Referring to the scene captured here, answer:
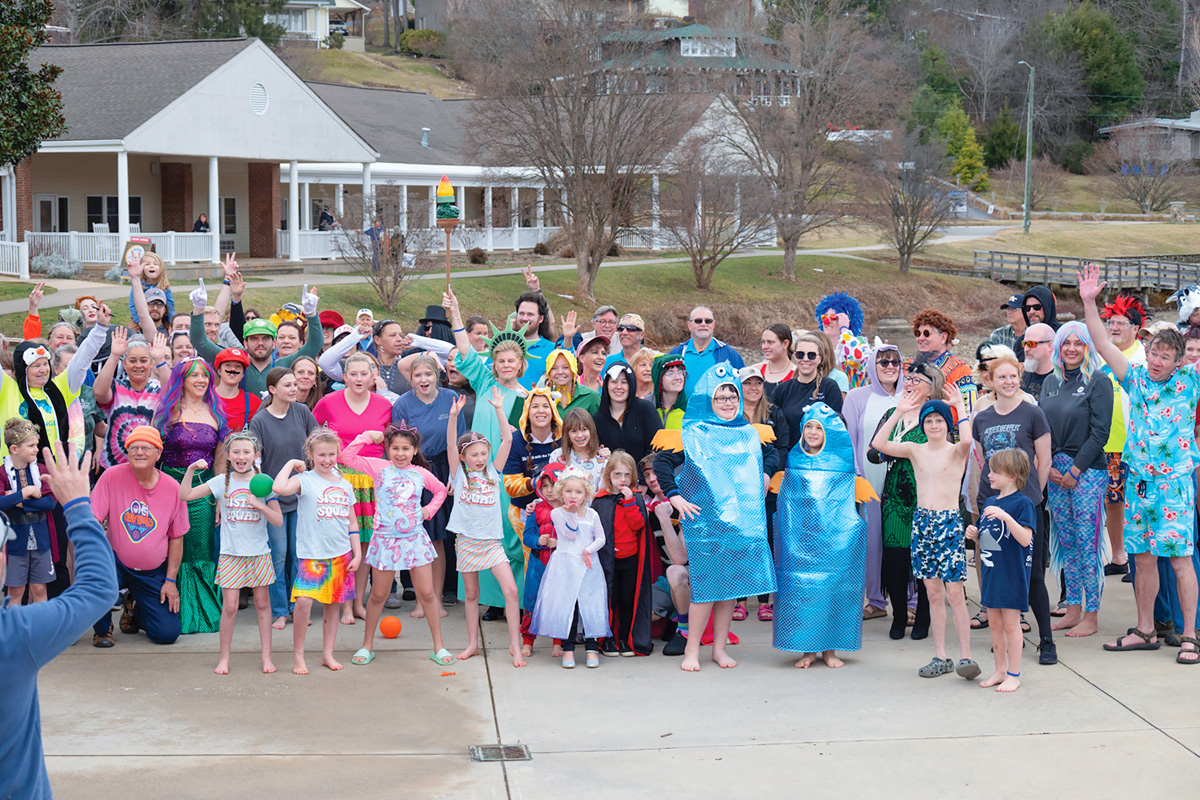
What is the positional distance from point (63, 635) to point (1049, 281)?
144 ft

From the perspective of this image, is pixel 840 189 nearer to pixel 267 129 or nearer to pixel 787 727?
pixel 267 129

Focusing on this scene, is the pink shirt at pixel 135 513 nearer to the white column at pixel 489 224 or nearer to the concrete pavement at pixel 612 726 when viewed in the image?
the concrete pavement at pixel 612 726

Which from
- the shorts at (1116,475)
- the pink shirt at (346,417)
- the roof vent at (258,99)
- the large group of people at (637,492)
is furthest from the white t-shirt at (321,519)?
the roof vent at (258,99)

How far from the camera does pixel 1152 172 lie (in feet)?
205

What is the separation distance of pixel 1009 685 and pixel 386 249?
71.8 feet

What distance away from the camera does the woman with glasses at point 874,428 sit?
755 centimetres

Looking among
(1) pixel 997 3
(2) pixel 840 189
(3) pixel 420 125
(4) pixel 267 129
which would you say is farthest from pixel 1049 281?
(1) pixel 997 3

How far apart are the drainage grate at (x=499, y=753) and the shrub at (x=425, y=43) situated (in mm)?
83898

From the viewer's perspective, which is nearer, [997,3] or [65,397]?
[65,397]

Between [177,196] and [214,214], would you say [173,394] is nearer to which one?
[214,214]

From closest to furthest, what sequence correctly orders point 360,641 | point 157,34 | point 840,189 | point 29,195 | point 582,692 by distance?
1. point 582,692
2. point 360,641
3. point 29,195
4. point 840,189
5. point 157,34

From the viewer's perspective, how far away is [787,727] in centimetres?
583

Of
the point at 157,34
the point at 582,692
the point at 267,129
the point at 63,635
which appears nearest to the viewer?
the point at 63,635

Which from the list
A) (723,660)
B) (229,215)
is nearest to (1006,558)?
(723,660)
